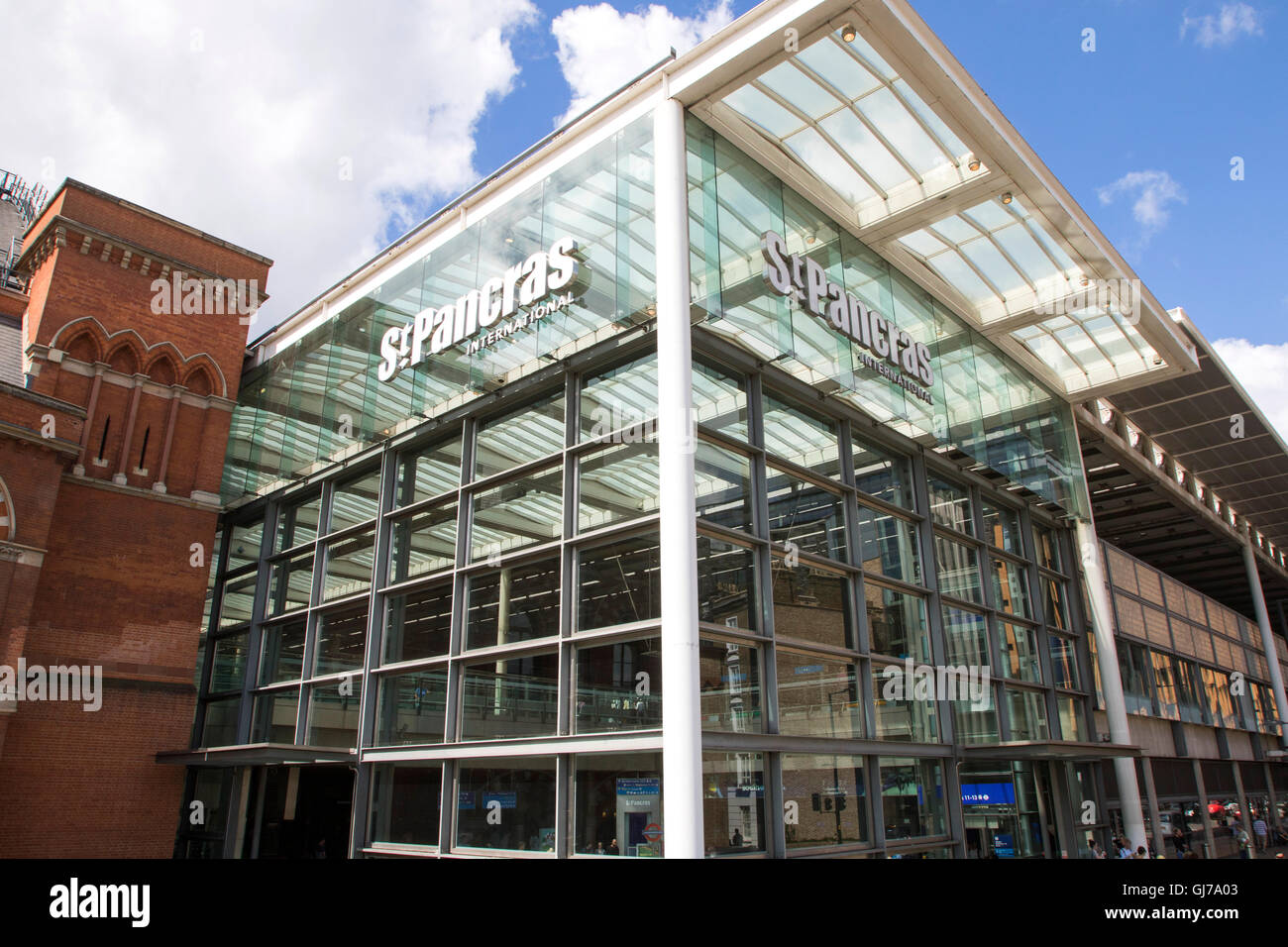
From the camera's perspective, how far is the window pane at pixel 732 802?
1162 centimetres

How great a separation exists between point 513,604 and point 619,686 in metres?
2.93

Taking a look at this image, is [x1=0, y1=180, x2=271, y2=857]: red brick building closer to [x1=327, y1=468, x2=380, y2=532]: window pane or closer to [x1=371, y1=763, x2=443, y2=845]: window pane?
[x1=327, y1=468, x2=380, y2=532]: window pane

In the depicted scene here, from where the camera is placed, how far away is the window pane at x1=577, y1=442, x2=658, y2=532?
13.0m

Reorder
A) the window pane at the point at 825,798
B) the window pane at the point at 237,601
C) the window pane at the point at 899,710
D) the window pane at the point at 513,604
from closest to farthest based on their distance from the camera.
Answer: the window pane at the point at 825,798
the window pane at the point at 513,604
the window pane at the point at 899,710
the window pane at the point at 237,601

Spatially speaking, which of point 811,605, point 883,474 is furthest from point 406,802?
point 883,474

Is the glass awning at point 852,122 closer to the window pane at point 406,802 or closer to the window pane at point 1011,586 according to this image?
the window pane at point 1011,586

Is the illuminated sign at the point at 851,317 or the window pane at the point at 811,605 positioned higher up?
the illuminated sign at the point at 851,317

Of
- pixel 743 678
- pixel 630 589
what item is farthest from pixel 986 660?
pixel 630 589

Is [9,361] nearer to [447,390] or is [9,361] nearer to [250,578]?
[250,578]

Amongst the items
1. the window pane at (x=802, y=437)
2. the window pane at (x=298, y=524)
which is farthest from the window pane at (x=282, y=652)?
the window pane at (x=802, y=437)

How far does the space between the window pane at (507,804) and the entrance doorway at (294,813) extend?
5.34 m

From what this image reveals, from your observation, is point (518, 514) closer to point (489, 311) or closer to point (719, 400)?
point (489, 311)
